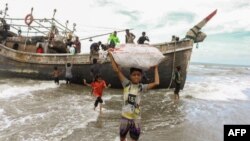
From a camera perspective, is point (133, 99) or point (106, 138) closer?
point (133, 99)

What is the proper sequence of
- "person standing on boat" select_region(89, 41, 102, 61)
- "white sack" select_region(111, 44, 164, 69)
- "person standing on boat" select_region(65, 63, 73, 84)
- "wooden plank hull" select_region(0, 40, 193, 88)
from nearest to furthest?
"white sack" select_region(111, 44, 164, 69) < "wooden plank hull" select_region(0, 40, 193, 88) < "person standing on boat" select_region(89, 41, 102, 61) < "person standing on boat" select_region(65, 63, 73, 84)

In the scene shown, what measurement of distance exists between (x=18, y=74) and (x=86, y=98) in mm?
8030

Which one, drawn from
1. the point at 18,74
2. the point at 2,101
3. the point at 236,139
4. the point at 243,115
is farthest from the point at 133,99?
the point at 18,74

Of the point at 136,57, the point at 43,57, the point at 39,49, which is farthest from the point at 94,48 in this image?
the point at 136,57

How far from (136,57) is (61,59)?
1255cm

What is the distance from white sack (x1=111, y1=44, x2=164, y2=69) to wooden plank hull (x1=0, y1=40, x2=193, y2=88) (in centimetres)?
942

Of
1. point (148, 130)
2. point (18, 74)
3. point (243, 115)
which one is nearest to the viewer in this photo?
point (148, 130)

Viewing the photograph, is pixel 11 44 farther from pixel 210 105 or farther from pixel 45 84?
pixel 210 105

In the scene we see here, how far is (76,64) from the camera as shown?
52.6ft

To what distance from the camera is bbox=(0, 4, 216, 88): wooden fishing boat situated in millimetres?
14969

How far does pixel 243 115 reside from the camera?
1005 cm

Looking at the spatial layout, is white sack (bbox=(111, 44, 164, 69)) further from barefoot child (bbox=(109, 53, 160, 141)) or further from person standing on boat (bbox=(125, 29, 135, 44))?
person standing on boat (bbox=(125, 29, 135, 44))

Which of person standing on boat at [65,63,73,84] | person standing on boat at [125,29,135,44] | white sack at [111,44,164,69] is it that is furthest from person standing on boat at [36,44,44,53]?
white sack at [111,44,164,69]

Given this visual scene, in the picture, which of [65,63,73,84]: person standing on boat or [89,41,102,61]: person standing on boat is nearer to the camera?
[89,41,102,61]: person standing on boat
